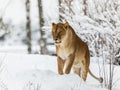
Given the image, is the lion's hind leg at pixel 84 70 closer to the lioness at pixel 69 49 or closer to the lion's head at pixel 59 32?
the lioness at pixel 69 49

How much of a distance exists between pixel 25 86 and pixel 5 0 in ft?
42.8

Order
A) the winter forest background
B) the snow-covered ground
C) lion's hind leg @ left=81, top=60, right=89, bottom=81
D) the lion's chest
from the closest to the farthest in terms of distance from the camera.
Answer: the snow-covered ground < the lion's chest < lion's hind leg @ left=81, top=60, right=89, bottom=81 < the winter forest background

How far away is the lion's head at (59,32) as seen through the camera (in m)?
5.82

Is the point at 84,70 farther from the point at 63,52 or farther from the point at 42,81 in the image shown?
the point at 42,81

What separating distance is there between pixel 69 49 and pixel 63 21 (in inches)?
156

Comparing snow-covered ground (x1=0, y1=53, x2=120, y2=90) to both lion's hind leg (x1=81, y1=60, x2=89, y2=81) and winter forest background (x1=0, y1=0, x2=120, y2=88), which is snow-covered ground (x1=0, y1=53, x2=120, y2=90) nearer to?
lion's hind leg (x1=81, y1=60, x2=89, y2=81)

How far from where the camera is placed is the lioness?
19.2ft

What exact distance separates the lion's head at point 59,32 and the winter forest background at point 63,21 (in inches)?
26.8

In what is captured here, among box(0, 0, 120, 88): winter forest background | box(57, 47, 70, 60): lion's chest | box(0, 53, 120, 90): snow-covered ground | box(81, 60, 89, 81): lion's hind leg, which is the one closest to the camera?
box(0, 53, 120, 90): snow-covered ground

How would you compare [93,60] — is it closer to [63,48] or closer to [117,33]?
[117,33]

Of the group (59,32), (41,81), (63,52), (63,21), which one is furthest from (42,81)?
(63,21)

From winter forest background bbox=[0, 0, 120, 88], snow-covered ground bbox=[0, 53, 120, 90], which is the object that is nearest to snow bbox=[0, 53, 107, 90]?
snow-covered ground bbox=[0, 53, 120, 90]

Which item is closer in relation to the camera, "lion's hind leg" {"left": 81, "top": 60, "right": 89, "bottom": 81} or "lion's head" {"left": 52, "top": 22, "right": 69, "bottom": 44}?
"lion's head" {"left": 52, "top": 22, "right": 69, "bottom": 44}

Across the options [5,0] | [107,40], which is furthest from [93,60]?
[5,0]
